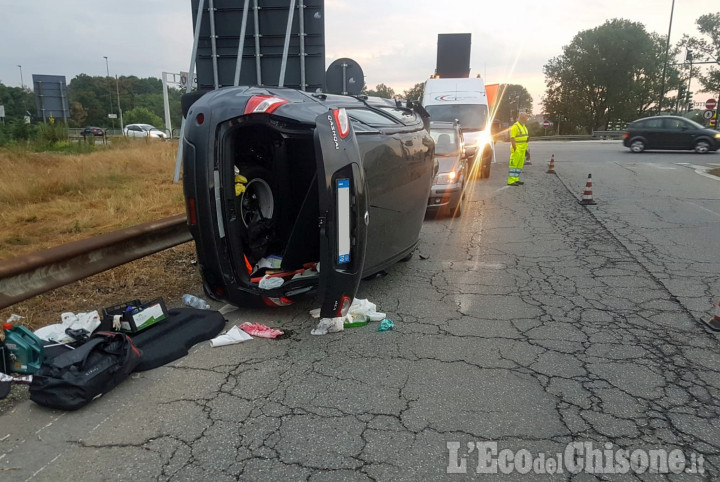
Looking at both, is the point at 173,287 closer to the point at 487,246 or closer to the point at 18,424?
the point at 18,424

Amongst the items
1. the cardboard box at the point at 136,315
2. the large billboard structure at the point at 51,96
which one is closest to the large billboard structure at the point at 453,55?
the cardboard box at the point at 136,315

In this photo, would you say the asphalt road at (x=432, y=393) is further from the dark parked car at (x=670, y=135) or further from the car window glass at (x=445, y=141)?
the dark parked car at (x=670, y=135)

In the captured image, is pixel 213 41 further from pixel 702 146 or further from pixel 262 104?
pixel 702 146

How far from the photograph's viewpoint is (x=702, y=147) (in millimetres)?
22047

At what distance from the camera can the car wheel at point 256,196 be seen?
4957mm

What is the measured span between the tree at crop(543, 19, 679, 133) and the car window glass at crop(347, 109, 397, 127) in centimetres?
6692

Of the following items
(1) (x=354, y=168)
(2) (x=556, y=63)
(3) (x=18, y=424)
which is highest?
(2) (x=556, y=63)

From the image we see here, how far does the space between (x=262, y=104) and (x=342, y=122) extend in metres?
0.68

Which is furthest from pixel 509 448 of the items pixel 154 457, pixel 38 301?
pixel 38 301

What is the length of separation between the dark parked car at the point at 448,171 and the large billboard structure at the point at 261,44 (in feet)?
9.27

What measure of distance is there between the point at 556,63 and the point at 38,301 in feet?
237

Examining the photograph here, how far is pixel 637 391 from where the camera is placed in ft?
10.9

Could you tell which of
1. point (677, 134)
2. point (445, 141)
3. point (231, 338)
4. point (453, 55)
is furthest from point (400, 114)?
point (677, 134)

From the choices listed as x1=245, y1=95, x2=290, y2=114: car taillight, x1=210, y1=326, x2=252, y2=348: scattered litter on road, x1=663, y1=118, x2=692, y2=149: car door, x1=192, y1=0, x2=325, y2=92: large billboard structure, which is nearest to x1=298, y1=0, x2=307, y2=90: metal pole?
x1=192, y1=0, x2=325, y2=92: large billboard structure
